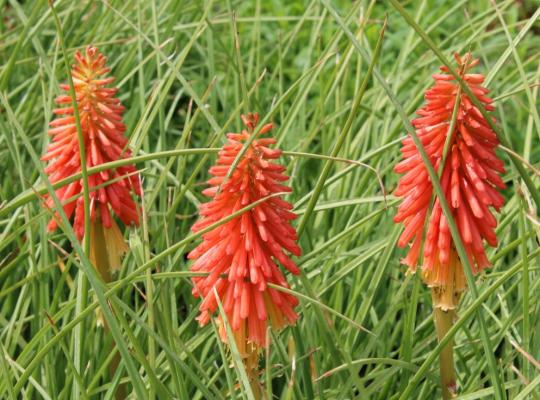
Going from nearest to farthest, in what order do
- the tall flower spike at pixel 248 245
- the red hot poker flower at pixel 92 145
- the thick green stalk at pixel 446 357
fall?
the tall flower spike at pixel 248 245 < the thick green stalk at pixel 446 357 < the red hot poker flower at pixel 92 145

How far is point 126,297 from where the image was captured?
11.5 feet

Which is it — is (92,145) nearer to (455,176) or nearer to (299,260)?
(299,260)

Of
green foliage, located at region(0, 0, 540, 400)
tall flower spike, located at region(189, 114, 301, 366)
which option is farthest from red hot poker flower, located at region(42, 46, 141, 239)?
tall flower spike, located at region(189, 114, 301, 366)

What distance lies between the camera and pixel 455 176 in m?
2.71

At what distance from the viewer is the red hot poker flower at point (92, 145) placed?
317cm

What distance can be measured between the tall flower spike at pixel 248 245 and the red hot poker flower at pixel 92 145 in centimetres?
56

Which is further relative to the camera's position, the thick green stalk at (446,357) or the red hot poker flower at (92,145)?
the red hot poker flower at (92,145)

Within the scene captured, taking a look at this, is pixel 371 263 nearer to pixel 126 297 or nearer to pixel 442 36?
pixel 126 297

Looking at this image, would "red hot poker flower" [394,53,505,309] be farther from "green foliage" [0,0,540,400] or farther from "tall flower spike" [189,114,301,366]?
"tall flower spike" [189,114,301,366]

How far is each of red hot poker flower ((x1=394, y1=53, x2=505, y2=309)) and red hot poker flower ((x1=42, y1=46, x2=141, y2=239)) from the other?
0.95 m

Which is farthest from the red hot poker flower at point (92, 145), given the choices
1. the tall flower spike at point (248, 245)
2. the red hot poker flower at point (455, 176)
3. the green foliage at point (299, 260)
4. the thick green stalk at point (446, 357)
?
the thick green stalk at point (446, 357)

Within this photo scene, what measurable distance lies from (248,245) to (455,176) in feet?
2.01

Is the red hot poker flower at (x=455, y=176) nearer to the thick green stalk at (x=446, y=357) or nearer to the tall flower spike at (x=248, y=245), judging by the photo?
the thick green stalk at (x=446, y=357)

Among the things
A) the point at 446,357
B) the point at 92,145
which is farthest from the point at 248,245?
the point at 92,145
